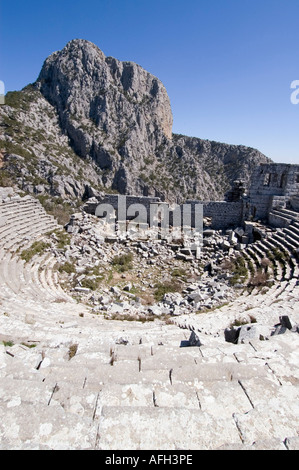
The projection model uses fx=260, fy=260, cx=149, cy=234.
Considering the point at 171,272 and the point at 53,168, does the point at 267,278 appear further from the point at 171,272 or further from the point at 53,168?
the point at 53,168

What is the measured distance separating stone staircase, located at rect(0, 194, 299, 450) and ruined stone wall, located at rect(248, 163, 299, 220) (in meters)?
13.6

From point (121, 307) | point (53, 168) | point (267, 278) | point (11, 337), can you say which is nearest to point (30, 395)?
point (11, 337)

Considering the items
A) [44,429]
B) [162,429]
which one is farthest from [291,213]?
[44,429]

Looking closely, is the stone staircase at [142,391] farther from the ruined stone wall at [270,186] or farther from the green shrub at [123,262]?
the ruined stone wall at [270,186]

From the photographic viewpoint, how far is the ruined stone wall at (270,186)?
672 inches

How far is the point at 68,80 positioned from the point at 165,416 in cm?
6954

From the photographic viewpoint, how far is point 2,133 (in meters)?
38.3

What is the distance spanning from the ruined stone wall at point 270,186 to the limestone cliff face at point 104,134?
31.5 m

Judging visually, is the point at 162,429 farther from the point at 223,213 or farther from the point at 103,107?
the point at 103,107

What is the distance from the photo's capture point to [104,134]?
197 feet

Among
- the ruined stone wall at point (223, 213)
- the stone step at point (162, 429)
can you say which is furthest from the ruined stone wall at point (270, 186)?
the stone step at point (162, 429)

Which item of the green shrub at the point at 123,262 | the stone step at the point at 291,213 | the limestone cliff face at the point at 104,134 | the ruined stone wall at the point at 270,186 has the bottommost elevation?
the green shrub at the point at 123,262

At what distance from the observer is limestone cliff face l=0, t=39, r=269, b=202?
45.5 meters

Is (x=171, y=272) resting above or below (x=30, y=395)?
below
